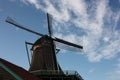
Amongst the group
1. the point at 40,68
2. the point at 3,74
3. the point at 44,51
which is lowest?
the point at 3,74

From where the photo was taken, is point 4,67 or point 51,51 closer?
point 4,67

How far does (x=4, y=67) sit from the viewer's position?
2336cm

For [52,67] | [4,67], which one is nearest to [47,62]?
[52,67]

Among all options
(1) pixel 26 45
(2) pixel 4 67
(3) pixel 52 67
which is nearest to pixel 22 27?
(1) pixel 26 45

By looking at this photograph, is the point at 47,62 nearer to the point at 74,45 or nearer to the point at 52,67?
the point at 52,67

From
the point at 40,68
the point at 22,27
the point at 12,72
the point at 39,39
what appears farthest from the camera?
the point at 22,27

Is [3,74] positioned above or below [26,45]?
below

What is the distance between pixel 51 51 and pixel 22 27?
6.57m

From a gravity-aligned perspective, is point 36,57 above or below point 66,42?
below

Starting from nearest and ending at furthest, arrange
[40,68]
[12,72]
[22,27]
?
[12,72], [40,68], [22,27]

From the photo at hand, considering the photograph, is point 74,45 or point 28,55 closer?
point 28,55

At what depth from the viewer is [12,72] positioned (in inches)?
909

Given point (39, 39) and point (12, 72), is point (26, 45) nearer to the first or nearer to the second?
point (39, 39)

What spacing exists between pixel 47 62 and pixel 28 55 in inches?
153
